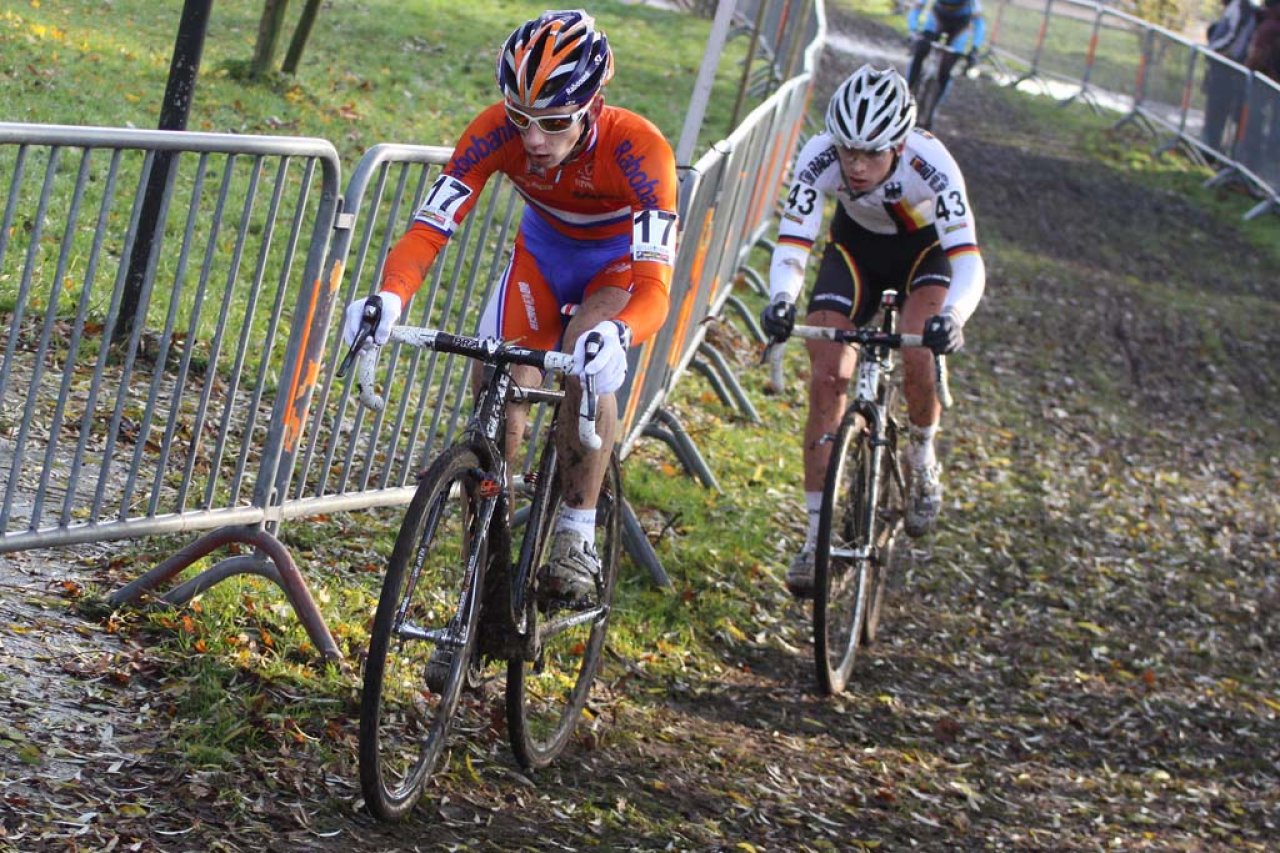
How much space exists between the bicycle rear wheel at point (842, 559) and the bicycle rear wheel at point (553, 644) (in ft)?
3.79

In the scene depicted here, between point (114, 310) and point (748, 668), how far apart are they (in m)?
3.30

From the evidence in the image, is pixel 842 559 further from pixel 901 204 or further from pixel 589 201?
pixel 589 201

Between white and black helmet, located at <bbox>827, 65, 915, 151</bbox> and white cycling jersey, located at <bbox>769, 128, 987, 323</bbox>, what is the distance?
206 mm

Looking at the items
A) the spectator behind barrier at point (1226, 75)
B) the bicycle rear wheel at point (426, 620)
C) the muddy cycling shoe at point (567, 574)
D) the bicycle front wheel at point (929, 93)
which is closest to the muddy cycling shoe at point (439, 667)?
the bicycle rear wheel at point (426, 620)

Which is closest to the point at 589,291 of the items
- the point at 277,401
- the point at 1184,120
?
the point at 277,401

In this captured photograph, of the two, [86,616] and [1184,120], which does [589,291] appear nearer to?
[86,616]

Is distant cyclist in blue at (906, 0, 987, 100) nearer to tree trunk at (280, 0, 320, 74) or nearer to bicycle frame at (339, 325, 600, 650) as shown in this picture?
tree trunk at (280, 0, 320, 74)

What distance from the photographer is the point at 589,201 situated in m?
5.35

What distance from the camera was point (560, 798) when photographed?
524cm

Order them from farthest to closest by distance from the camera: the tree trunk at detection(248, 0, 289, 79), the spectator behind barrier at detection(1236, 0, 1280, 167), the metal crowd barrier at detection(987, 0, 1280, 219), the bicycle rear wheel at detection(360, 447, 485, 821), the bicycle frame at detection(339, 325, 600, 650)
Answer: the metal crowd barrier at detection(987, 0, 1280, 219), the spectator behind barrier at detection(1236, 0, 1280, 167), the tree trunk at detection(248, 0, 289, 79), the bicycle frame at detection(339, 325, 600, 650), the bicycle rear wheel at detection(360, 447, 485, 821)

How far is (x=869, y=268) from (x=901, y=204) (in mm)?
389

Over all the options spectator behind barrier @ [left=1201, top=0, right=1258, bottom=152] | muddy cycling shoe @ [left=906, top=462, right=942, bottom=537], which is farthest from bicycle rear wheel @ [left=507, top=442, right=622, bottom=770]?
spectator behind barrier @ [left=1201, top=0, right=1258, bottom=152]

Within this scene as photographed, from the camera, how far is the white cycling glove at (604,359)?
14.4 ft

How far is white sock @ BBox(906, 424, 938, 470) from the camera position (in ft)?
24.6
